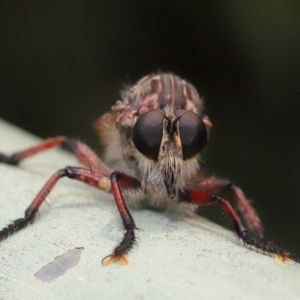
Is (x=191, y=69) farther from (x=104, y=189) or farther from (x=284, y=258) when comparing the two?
(x=284, y=258)

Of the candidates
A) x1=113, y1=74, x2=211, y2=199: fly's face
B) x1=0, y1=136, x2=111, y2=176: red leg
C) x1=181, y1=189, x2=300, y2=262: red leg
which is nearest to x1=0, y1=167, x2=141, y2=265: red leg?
x1=113, y1=74, x2=211, y2=199: fly's face

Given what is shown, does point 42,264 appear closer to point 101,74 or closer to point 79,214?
point 79,214

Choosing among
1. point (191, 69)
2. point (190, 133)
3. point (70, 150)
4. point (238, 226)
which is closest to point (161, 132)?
point (190, 133)

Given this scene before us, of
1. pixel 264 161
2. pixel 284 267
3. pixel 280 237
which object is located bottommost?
pixel 280 237

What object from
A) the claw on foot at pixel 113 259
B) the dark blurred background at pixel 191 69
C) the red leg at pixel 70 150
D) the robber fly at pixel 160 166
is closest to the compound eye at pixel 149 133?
the robber fly at pixel 160 166

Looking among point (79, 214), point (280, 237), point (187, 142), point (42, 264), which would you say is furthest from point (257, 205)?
point (42, 264)

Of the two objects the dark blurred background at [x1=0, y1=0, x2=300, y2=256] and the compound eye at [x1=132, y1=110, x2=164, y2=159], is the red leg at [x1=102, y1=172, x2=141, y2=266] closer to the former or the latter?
the compound eye at [x1=132, y1=110, x2=164, y2=159]
